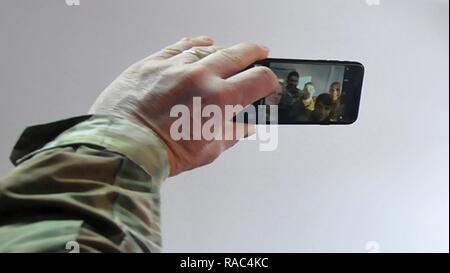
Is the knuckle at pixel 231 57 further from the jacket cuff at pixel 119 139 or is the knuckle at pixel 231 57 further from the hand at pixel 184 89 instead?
the jacket cuff at pixel 119 139

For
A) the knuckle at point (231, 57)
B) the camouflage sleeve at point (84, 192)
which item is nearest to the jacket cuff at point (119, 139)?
the camouflage sleeve at point (84, 192)

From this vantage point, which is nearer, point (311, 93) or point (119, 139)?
point (119, 139)

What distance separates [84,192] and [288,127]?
26 centimetres

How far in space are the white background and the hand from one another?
3.5 inches

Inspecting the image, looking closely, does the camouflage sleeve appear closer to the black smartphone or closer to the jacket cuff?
the jacket cuff

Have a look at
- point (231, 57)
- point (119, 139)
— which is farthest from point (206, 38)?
point (119, 139)

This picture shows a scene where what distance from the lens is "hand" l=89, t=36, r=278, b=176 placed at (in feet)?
0.98

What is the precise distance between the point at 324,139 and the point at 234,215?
128 millimetres

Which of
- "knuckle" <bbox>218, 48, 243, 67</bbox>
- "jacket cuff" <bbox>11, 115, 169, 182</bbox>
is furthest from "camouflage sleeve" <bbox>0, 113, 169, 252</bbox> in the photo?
"knuckle" <bbox>218, 48, 243, 67</bbox>

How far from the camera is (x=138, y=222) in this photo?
0.72 feet

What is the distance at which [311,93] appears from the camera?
16.1 inches

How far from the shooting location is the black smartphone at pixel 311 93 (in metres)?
0.40

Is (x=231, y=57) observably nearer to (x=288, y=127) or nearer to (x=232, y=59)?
(x=232, y=59)

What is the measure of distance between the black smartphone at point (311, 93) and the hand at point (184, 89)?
0.02m
